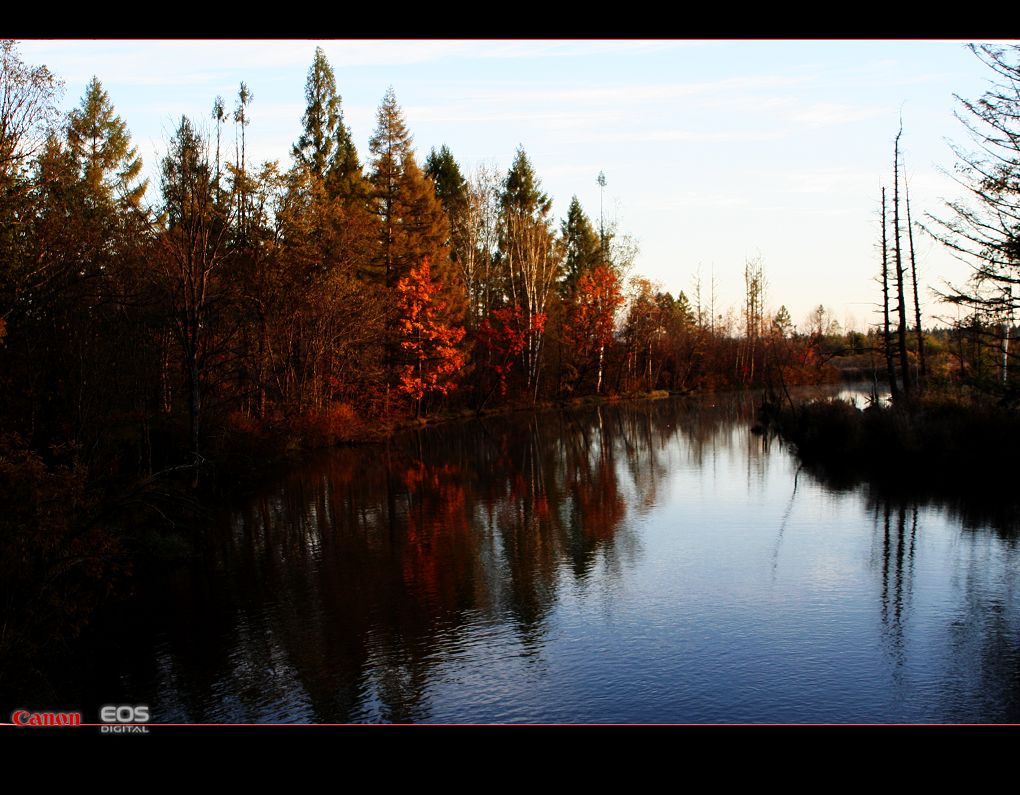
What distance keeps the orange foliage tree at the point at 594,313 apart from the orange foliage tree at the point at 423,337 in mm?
14759

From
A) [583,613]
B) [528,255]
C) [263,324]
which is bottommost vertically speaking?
[583,613]

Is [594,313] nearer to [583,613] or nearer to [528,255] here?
[528,255]

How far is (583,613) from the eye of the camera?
1130 cm

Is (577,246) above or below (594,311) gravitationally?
above

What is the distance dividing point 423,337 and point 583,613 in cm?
2960

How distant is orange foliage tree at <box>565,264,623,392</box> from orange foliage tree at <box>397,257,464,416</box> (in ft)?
48.4

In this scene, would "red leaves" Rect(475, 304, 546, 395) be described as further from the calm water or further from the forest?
the calm water

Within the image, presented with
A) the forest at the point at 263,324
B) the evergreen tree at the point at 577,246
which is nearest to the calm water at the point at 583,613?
the forest at the point at 263,324

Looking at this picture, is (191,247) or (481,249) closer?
(191,247)

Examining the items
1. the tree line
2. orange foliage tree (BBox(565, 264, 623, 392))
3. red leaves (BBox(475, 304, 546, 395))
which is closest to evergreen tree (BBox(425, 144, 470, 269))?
the tree line

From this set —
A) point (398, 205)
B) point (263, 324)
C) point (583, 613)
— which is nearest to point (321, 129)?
point (398, 205)

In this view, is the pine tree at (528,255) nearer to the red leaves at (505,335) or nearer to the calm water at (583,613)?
the red leaves at (505,335)
